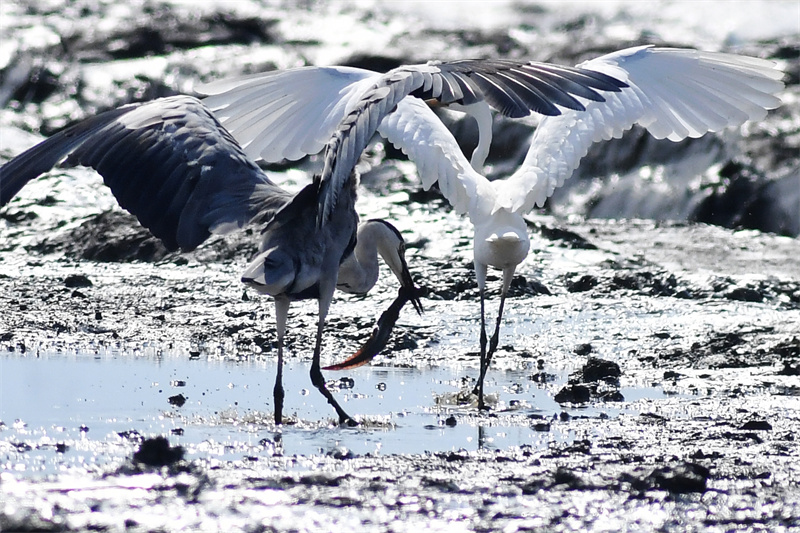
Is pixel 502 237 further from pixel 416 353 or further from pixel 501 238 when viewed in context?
pixel 416 353

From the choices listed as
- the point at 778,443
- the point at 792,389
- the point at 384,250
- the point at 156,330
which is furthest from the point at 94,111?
the point at 778,443

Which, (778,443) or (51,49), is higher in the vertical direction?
(51,49)

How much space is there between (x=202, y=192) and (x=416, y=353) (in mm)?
2678

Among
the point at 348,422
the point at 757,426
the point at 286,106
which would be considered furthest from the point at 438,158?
the point at 757,426

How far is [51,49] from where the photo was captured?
17578 mm

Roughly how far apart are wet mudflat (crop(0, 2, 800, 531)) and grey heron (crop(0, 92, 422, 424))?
28.5 inches

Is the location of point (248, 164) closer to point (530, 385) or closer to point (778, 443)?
point (530, 385)

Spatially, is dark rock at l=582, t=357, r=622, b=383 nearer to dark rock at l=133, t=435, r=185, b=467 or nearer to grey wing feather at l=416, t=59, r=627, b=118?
grey wing feather at l=416, t=59, r=627, b=118

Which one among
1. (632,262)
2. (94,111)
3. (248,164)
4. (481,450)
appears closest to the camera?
(481,450)

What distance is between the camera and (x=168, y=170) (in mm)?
6613

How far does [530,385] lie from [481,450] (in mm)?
2249

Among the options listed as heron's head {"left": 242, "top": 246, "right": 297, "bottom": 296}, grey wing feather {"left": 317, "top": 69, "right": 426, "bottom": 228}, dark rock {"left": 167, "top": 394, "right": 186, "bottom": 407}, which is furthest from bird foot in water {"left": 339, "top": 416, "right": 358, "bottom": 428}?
grey wing feather {"left": 317, "top": 69, "right": 426, "bottom": 228}

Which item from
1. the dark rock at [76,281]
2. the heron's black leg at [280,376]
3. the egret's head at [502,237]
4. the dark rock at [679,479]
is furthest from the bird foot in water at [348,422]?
the dark rock at [76,281]

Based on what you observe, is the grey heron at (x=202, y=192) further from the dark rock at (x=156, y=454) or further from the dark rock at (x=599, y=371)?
the dark rock at (x=599, y=371)
